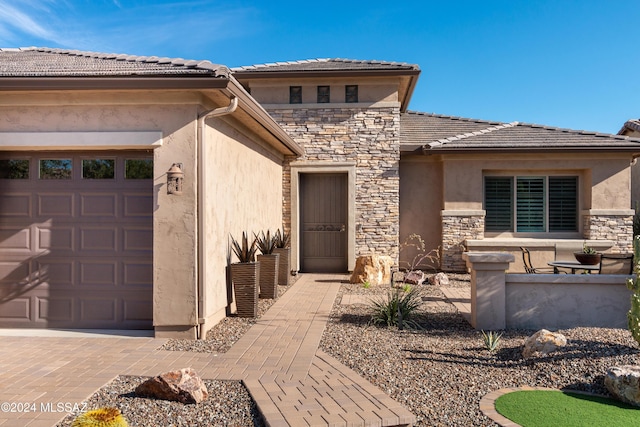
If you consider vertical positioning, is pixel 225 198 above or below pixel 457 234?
above

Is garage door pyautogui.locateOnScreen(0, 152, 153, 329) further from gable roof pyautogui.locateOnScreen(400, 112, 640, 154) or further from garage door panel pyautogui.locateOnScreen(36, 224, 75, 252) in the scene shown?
gable roof pyautogui.locateOnScreen(400, 112, 640, 154)

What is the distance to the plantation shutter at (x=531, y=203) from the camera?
44.2 ft

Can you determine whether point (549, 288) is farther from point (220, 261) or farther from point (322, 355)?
point (220, 261)

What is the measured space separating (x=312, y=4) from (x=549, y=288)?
41.9ft

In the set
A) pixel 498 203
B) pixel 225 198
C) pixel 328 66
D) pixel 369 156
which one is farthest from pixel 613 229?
pixel 225 198

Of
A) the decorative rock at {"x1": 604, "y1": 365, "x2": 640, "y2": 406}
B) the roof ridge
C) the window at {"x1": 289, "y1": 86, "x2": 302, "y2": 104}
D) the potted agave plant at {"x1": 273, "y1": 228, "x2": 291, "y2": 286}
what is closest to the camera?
the decorative rock at {"x1": 604, "y1": 365, "x2": 640, "y2": 406}

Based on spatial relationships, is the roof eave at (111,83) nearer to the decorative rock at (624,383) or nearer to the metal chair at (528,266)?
the decorative rock at (624,383)

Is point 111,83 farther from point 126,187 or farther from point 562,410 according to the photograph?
point 562,410

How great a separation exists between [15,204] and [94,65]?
227 cm

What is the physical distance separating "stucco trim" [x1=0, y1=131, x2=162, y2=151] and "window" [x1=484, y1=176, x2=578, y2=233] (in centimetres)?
995

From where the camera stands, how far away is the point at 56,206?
6.82m

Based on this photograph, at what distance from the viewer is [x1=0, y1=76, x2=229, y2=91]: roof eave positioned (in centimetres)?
598

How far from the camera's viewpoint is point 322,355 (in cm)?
570

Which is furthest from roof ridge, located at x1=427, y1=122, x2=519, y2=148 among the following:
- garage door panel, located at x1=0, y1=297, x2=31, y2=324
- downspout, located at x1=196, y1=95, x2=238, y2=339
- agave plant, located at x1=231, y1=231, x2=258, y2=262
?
garage door panel, located at x1=0, y1=297, x2=31, y2=324
